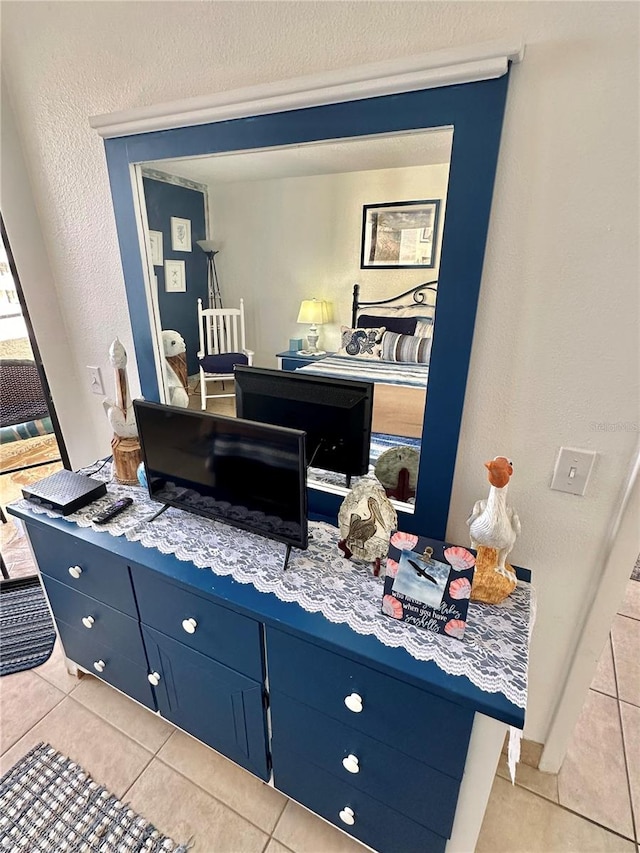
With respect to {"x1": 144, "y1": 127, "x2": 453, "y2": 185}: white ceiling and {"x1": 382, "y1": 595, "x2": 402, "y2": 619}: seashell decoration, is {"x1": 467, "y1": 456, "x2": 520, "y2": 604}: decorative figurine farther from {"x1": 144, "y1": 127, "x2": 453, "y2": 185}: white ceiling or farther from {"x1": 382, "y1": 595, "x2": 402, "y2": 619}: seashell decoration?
{"x1": 144, "y1": 127, "x2": 453, "y2": 185}: white ceiling

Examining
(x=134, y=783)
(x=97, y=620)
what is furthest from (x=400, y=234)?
(x=134, y=783)

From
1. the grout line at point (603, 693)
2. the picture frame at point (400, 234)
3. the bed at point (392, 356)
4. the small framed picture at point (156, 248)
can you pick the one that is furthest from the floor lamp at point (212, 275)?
the grout line at point (603, 693)

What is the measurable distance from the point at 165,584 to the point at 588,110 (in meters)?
1.42

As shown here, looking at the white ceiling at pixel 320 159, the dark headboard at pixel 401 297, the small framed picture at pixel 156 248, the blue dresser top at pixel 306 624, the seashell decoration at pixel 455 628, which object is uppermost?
the white ceiling at pixel 320 159

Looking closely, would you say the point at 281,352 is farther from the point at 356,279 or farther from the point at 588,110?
the point at 588,110

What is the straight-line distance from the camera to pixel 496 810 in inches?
49.0

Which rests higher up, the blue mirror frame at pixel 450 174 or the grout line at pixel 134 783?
the blue mirror frame at pixel 450 174

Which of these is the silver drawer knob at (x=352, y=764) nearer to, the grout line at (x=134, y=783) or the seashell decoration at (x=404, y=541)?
the seashell decoration at (x=404, y=541)

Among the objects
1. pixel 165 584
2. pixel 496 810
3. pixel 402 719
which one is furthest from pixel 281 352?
pixel 496 810

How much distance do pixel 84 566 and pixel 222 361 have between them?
2.54ft

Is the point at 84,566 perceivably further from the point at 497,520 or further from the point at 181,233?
the point at 497,520

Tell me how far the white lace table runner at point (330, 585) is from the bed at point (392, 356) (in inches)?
16.0

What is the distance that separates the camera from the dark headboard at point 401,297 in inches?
38.5

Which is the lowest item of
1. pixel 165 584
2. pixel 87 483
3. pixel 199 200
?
pixel 165 584
